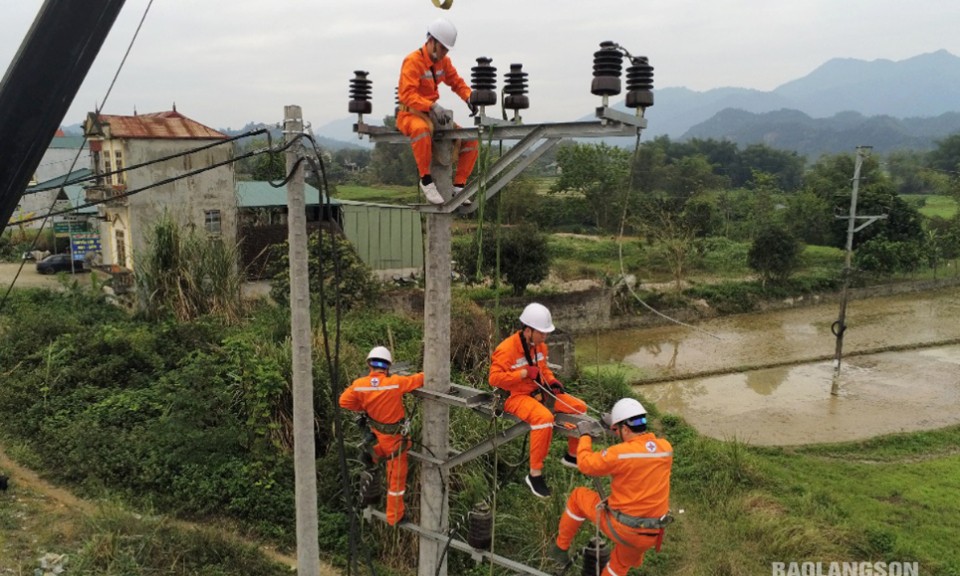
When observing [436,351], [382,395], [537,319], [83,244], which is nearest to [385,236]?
[83,244]

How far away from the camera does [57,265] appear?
A: 25.4 meters

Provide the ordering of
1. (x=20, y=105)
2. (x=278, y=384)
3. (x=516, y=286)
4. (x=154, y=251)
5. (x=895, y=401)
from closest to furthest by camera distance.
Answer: (x=20, y=105) < (x=278, y=384) < (x=154, y=251) < (x=895, y=401) < (x=516, y=286)

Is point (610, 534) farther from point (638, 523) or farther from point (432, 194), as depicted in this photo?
point (432, 194)

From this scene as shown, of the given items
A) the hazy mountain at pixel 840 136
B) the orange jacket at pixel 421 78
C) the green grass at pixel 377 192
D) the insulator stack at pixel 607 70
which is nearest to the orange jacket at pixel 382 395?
the orange jacket at pixel 421 78

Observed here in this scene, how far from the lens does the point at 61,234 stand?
26594 millimetres

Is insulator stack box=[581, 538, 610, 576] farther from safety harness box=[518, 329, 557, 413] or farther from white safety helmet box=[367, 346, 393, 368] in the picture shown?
white safety helmet box=[367, 346, 393, 368]

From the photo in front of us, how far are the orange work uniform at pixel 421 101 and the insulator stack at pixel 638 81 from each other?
56.4 inches

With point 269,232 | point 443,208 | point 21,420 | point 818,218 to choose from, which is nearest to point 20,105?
point 443,208

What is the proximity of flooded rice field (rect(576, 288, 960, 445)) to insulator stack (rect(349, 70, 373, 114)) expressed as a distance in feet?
23.1

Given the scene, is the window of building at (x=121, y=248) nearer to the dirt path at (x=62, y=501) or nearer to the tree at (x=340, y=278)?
the tree at (x=340, y=278)

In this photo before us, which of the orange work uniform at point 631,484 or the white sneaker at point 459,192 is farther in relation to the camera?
the white sneaker at point 459,192

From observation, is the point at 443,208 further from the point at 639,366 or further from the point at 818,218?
the point at 818,218

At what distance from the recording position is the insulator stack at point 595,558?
5.24 meters

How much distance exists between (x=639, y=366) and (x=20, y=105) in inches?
722
